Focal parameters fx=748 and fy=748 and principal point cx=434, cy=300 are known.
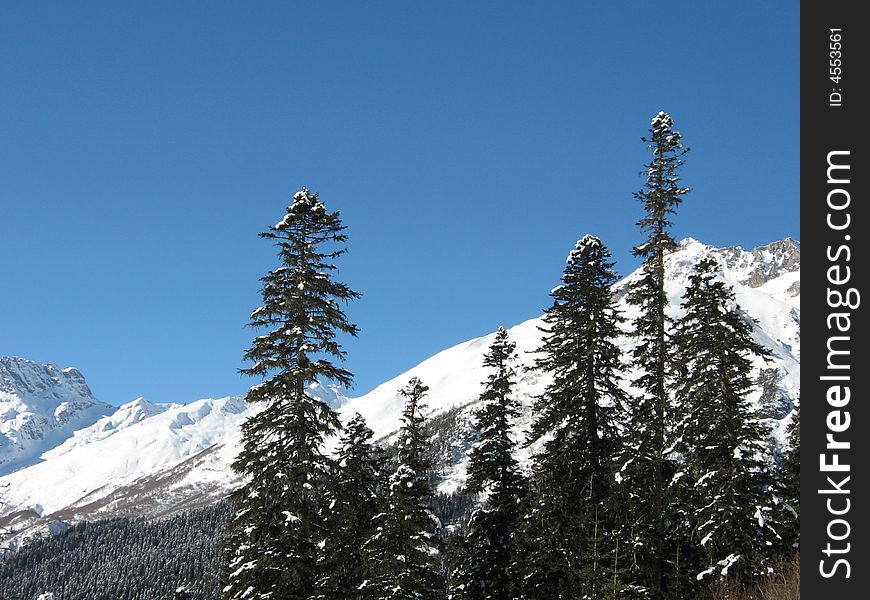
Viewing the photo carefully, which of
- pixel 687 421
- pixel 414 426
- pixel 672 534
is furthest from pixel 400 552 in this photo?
pixel 687 421

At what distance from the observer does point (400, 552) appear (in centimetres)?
2622

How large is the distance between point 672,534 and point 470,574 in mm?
8630

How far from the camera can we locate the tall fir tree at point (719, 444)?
2044cm

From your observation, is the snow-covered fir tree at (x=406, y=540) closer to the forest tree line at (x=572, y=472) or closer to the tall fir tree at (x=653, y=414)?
the forest tree line at (x=572, y=472)

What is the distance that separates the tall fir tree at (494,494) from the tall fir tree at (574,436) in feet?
8.45

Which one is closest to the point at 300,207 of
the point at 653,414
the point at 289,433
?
the point at 289,433

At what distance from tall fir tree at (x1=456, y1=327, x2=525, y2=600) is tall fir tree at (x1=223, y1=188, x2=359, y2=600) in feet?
29.8

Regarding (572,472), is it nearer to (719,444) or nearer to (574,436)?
(574,436)

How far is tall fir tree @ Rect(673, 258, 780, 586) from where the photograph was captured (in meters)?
20.4

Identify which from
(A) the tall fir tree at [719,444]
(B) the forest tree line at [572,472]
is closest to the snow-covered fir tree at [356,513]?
(B) the forest tree line at [572,472]
